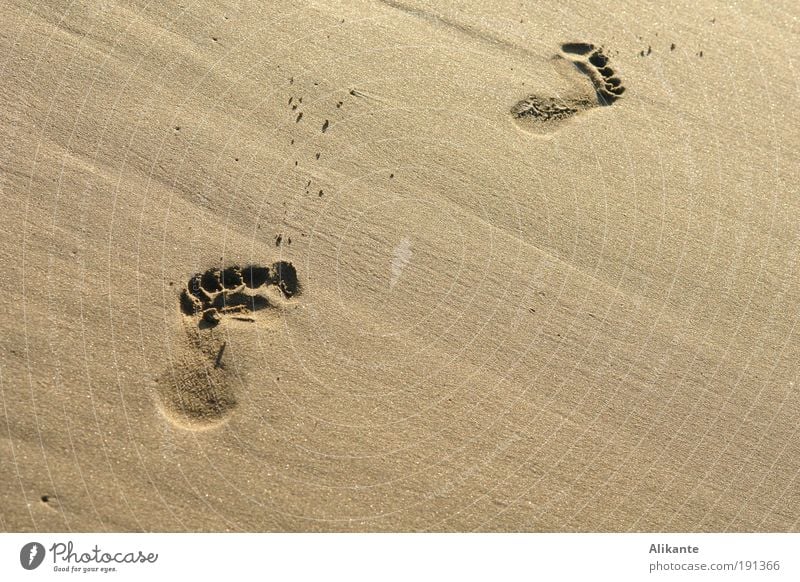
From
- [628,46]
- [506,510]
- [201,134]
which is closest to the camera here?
[506,510]

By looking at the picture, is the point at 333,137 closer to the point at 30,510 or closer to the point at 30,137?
the point at 30,137

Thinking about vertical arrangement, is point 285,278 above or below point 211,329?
above

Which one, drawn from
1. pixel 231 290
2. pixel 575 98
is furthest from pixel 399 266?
pixel 575 98

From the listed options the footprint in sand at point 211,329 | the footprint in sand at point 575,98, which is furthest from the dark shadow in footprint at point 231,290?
the footprint in sand at point 575,98

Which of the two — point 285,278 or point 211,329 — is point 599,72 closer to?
point 285,278

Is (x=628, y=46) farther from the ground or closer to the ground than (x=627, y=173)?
farther from the ground

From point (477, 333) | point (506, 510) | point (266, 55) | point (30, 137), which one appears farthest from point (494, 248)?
point (30, 137)

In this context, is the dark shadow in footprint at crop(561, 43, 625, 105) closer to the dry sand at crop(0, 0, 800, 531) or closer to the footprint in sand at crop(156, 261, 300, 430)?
the dry sand at crop(0, 0, 800, 531)
